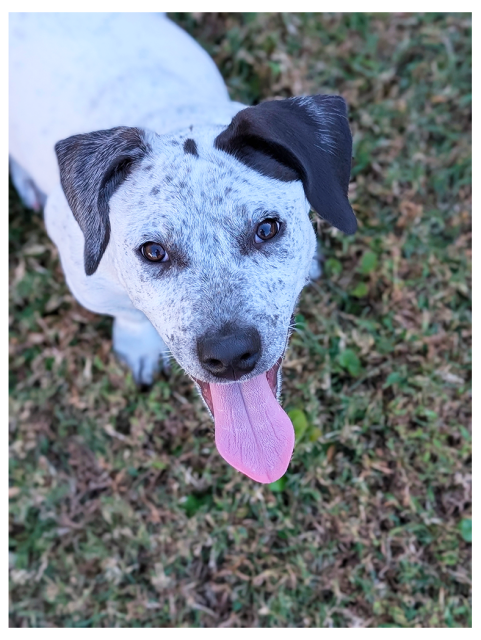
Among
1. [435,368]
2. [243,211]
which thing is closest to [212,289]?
[243,211]

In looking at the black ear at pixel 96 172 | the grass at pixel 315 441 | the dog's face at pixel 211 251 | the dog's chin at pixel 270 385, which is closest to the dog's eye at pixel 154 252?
the dog's face at pixel 211 251

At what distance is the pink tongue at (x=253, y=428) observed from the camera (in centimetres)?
304

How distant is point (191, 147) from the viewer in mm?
2824

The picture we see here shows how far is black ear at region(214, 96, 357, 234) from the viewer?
8.93ft

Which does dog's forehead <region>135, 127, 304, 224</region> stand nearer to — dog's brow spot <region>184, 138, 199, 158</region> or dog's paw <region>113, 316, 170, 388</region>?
dog's brow spot <region>184, 138, 199, 158</region>

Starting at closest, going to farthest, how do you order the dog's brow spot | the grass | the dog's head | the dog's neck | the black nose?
the black nose → the dog's head → the dog's brow spot → the dog's neck → the grass

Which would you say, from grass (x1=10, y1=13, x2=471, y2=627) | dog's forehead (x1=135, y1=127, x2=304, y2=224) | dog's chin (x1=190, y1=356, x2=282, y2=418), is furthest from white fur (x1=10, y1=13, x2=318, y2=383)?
grass (x1=10, y1=13, x2=471, y2=627)

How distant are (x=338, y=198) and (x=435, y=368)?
205 cm

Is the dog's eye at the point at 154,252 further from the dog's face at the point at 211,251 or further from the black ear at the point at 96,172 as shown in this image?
the black ear at the point at 96,172

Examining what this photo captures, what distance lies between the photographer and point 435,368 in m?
4.51

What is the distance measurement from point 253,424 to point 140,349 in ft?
5.25

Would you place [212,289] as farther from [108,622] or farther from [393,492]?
[108,622]

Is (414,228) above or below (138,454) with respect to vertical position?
above

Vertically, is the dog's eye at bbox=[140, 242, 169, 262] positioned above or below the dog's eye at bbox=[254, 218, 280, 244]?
below
